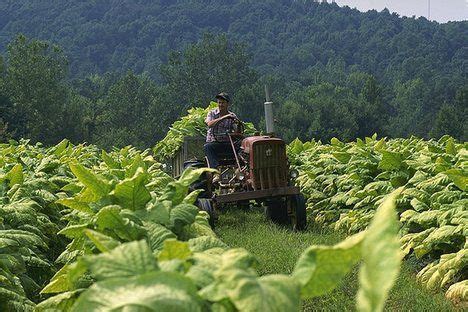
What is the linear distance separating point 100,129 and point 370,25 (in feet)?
322

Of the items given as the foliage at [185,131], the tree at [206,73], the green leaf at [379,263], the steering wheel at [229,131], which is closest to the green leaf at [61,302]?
the green leaf at [379,263]

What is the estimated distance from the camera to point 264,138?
7.82 metres

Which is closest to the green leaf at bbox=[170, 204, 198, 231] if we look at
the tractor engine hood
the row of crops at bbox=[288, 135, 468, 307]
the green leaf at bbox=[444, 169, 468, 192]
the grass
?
the grass

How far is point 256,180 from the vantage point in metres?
7.88

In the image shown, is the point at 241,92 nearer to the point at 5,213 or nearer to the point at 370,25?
the point at 5,213

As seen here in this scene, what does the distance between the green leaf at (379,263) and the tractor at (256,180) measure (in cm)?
640

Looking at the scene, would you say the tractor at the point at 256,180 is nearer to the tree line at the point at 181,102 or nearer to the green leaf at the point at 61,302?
the green leaf at the point at 61,302

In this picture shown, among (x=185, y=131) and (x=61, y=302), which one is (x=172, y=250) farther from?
(x=185, y=131)

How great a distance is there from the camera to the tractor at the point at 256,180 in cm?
771

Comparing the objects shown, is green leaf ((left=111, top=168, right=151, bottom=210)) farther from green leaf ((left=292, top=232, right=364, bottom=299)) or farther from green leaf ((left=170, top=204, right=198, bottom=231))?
green leaf ((left=292, top=232, right=364, bottom=299))

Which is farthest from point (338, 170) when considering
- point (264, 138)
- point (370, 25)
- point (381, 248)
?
point (370, 25)

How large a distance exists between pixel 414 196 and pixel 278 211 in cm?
261

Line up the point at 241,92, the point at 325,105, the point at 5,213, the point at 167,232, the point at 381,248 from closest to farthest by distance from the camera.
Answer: the point at 381,248 < the point at 167,232 < the point at 5,213 < the point at 325,105 < the point at 241,92

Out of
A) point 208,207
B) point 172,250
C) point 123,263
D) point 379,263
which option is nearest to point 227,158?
point 208,207
